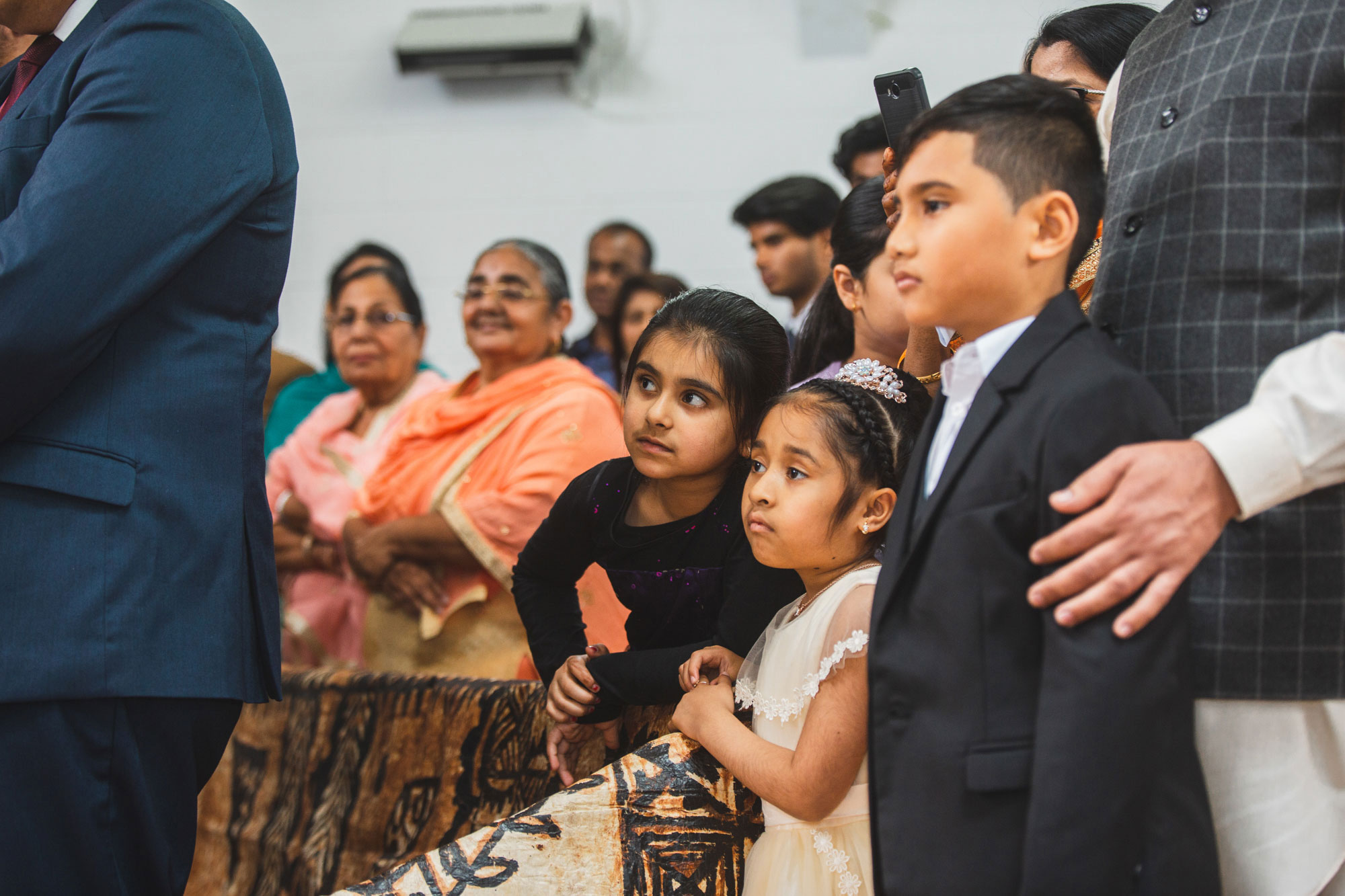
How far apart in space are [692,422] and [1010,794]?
83 centimetres

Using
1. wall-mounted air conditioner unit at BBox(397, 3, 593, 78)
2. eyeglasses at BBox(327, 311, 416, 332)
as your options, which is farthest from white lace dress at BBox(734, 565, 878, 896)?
wall-mounted air conditioner unit at BBox(397, 3, 593, 78)

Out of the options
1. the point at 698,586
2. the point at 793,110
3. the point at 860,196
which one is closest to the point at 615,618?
the point at 698,586

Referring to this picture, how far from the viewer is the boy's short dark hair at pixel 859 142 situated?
122 inches

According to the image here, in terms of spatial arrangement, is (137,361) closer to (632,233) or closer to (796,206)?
(796,206)

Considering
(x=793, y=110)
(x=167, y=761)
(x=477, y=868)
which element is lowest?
(x=477, y=868)

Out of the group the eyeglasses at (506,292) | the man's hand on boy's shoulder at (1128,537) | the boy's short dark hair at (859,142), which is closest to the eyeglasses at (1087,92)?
the man's hand on boy's shoulder at (1128,537)

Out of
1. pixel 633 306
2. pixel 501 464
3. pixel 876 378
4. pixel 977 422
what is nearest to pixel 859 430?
pixel 876 378

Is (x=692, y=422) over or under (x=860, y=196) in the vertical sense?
under

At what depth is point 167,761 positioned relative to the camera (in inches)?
51.3

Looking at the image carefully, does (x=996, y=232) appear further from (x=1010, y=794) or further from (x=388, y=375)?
(x=388, y=375)

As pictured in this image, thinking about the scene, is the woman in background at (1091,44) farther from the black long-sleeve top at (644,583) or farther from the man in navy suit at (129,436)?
the man in navy suit at (129,436)

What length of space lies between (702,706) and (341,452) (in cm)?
233

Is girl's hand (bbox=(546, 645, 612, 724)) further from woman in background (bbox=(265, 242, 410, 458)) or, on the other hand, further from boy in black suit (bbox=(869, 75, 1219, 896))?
woman in background (bbox=(265, 242, 410, 458))

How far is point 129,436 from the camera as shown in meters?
1.26
